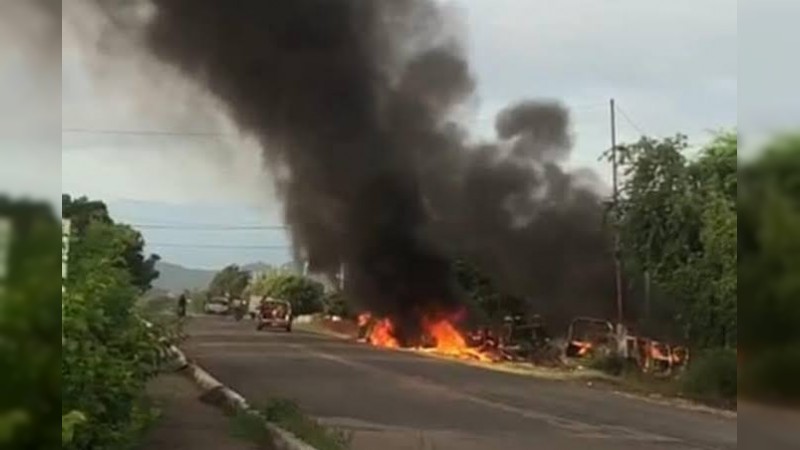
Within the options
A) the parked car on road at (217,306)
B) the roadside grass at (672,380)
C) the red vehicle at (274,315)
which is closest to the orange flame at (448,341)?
the red vehicle at (274,315)

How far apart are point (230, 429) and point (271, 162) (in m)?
5.90

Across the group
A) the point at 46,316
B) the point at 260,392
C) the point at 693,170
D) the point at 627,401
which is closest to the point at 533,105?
the point at 693,170

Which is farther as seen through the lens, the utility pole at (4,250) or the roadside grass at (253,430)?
the roadside grass at (253,430)

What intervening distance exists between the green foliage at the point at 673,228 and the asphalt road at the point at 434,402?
0.79m

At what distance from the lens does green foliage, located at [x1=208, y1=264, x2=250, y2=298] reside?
27.6ft

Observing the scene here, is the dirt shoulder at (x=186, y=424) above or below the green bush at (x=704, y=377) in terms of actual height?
below

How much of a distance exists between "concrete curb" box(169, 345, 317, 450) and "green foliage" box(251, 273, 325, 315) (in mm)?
2321

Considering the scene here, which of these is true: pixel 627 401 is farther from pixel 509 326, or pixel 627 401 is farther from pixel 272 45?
pixel 272 45

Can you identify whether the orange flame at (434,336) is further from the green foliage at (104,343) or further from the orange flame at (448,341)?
the green foliage at (104,343)

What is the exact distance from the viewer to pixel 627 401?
28.5ft

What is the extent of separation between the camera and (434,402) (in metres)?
7.88

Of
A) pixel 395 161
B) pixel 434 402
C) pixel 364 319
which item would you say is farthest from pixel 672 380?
pixel 364 319

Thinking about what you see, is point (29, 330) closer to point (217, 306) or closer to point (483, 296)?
point (217, 306)

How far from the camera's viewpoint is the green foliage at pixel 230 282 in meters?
8.41
